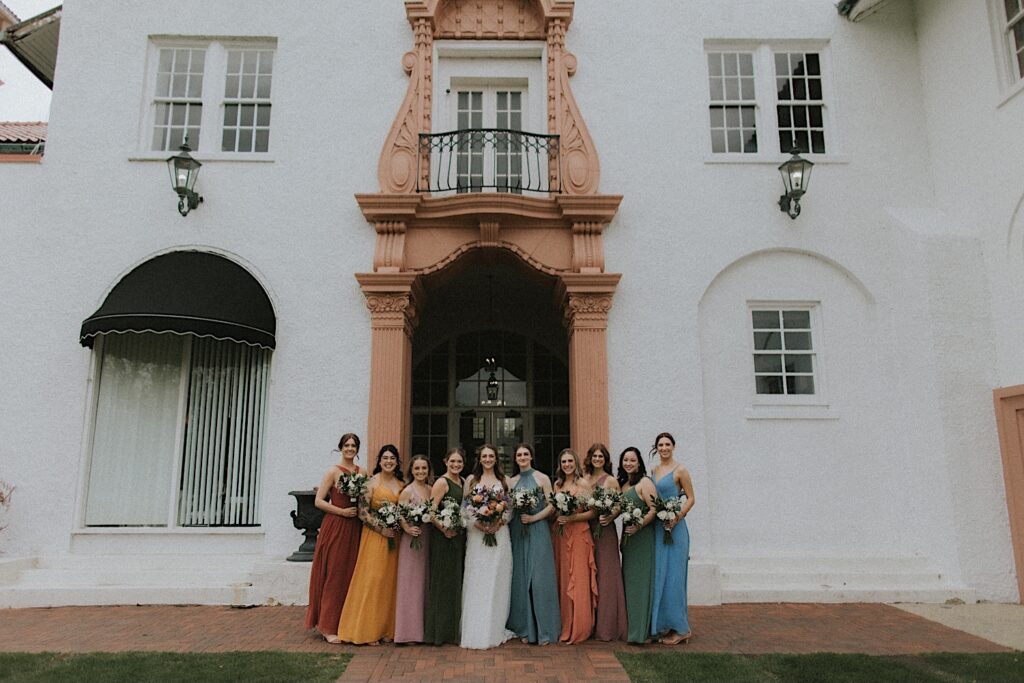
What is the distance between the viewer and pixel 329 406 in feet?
30.7

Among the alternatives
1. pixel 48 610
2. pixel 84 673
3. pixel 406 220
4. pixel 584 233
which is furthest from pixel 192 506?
pixel 584 233

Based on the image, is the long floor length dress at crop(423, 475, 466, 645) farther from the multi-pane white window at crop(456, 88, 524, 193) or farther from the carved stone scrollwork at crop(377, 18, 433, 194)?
the multi-pane white window at crop(456, 88, 524, 193)

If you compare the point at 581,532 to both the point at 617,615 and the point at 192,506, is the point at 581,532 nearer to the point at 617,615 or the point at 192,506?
the point at 617,615

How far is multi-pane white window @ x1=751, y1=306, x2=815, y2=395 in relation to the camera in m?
9.79

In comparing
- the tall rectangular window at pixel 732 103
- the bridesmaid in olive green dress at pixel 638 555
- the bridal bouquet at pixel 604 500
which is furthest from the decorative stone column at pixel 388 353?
the tall rectangular window at pixel 732 103

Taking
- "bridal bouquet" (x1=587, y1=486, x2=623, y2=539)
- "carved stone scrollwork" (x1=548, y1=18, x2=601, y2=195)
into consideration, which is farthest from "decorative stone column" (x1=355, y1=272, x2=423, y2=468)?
"bridal bouquet" (x1=587, y1=486, x2=623, y2=539)

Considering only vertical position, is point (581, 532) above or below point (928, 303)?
below

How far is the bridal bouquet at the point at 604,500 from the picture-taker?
21.9 ft

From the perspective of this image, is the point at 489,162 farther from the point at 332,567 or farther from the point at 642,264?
the point at 332,567

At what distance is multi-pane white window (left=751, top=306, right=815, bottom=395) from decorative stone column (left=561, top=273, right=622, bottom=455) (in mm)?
2134

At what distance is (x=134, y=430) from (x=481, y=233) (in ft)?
17.4

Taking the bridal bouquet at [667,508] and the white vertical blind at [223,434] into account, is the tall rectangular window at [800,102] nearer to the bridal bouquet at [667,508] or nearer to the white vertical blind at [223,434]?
the bridal bouquet at [667,508]

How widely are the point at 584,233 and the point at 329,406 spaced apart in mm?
4041

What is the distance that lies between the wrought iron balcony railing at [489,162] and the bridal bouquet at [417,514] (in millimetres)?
4672
